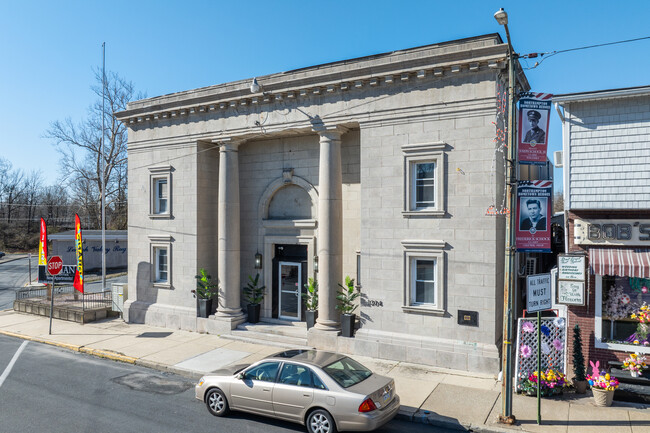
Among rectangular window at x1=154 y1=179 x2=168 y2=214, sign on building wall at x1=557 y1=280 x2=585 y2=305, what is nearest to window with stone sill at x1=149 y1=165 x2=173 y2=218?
rectangular window at x1=154 y1=179 x2=168 y2=214

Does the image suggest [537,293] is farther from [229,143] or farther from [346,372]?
[229,143]

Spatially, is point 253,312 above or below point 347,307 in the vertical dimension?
below

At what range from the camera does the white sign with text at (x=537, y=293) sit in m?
9.03

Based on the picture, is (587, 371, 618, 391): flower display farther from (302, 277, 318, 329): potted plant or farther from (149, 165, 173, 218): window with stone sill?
(149, 165, 173, 218): window with stone sill

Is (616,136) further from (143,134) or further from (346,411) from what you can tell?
(143,134)

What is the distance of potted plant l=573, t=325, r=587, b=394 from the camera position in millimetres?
10898

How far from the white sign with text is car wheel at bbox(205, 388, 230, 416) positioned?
664cm

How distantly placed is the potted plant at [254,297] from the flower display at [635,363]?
11.8 m

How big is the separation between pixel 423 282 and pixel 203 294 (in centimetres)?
890

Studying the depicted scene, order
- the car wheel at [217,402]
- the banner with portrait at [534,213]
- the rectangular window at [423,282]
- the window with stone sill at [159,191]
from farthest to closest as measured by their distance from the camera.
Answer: the window with stone sill at [159,191] < the rectangular window at [423,282] < the car wheel at [217,402] < the banner with portrait at [534,213]

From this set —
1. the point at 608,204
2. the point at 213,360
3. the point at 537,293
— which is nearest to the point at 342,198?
the point at 213,360

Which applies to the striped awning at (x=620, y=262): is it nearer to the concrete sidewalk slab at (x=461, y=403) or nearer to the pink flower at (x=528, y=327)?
the pink flower at (x=528, y=327)

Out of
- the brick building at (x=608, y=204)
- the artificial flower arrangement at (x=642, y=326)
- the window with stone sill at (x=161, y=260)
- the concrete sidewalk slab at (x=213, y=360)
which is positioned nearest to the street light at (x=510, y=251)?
the brick building at (x=608, y=204)

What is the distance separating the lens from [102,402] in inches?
429
